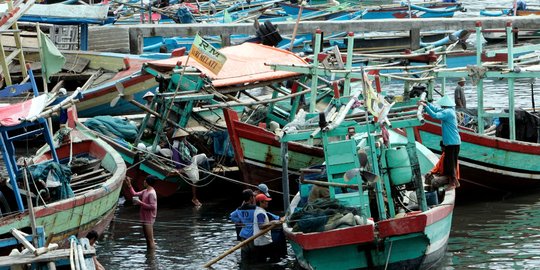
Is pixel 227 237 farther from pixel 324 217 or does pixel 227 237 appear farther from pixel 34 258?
pixel 34 258

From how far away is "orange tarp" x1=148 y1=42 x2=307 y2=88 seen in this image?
71.9ft

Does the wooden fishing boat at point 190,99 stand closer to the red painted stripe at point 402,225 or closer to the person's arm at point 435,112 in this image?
the person's arm at point 435,112

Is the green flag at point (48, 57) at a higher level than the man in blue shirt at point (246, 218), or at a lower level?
higher

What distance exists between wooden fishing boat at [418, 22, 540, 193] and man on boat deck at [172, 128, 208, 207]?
4.06 metres

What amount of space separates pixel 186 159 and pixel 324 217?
688 cm

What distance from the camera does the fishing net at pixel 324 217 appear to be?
577 inches

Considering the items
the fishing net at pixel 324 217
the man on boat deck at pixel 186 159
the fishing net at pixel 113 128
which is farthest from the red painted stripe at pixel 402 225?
the fishing net at pixel 113 128

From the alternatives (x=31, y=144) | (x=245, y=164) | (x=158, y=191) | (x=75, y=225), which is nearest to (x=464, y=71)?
(x=245, y=164)

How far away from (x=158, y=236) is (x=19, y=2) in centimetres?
607

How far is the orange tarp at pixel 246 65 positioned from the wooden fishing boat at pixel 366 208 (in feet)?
19.4

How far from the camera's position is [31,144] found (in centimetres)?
2762

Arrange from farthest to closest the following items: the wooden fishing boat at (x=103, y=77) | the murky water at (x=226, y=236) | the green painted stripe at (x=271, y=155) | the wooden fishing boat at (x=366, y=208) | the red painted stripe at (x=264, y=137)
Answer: the wooden fishing boat at (x=103, y=77) → the green painted stripe at (x=271, y=155) → the red painted stripe at (x=264, y=137) → the murky water at (x=226, y=236) → the wooden fishing boat at (x=366, y=208)

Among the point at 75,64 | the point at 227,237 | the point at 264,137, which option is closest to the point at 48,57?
the point at 264,137

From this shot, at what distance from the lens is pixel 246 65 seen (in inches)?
894
